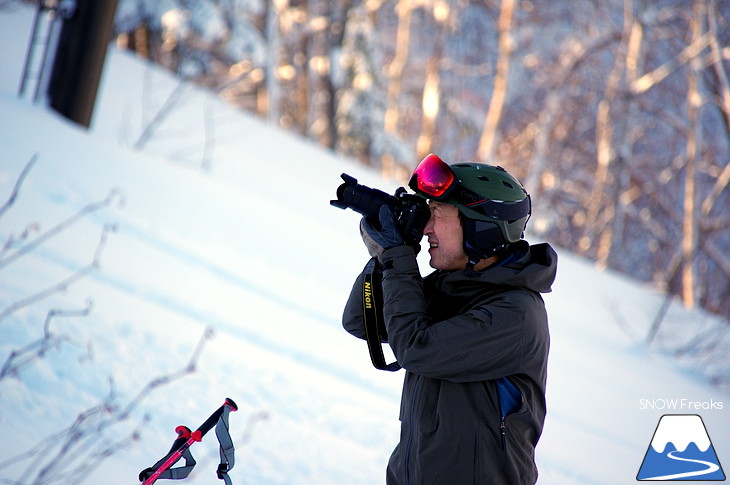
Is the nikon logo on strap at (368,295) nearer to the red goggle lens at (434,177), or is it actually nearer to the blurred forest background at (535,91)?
the red goggle lens at (434,177)

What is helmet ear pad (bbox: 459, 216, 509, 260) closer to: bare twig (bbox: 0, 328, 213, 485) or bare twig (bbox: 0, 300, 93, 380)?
bare twig (bbox: 0, 328, 213, 485)

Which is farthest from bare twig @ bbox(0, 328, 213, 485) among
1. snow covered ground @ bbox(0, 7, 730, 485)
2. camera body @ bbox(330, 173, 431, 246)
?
camera body @ bbox(330, 173, 431, 246)

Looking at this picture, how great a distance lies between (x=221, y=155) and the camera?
815 centimetres

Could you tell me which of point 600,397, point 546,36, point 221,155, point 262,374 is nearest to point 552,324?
point 600,397

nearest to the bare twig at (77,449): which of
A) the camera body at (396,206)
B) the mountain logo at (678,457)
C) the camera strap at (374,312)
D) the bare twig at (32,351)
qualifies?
the bare twig at (32,351)

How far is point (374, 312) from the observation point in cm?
200

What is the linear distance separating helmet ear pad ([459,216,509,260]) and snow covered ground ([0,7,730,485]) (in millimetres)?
1281

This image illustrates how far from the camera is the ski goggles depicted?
1.99 m

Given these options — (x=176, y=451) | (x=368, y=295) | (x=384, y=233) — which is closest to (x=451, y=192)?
(x=384, y=233)

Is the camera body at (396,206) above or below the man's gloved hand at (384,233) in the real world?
above

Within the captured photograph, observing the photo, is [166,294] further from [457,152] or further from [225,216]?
[457,152]

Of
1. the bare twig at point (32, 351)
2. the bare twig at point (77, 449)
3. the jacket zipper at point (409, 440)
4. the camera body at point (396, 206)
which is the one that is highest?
the camera body at point (396, 206)

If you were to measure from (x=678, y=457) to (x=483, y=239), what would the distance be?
2.85m

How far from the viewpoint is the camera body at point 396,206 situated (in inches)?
79.6
